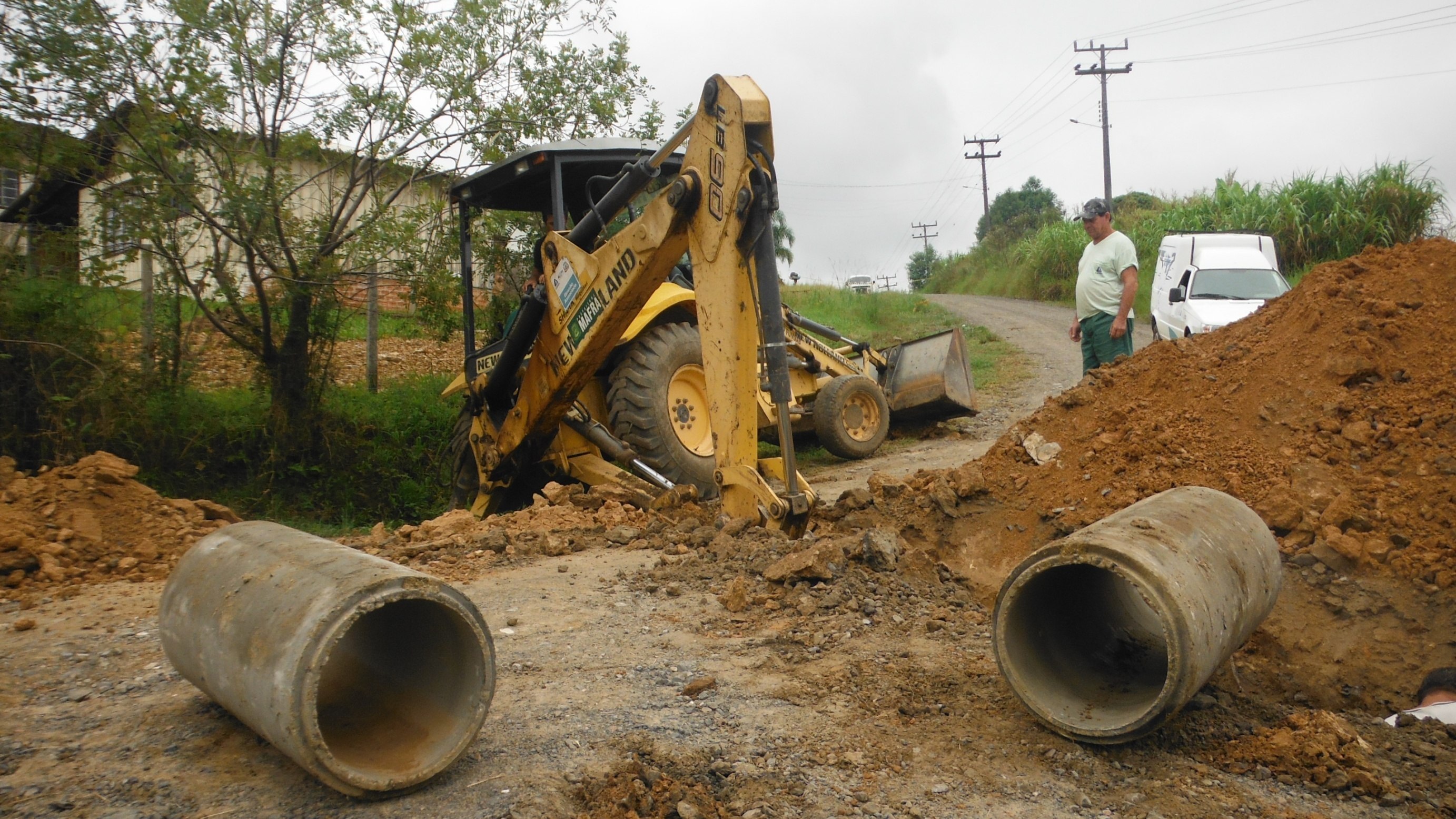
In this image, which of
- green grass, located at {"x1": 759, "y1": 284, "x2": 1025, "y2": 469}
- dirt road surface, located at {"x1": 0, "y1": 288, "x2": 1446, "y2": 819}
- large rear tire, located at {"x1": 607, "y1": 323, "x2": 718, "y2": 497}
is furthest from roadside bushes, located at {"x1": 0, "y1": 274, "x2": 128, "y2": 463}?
green grass, located at {"x1": 759, "y1": 284, "x2": 1025, "y2": 469}

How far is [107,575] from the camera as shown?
19.3ft

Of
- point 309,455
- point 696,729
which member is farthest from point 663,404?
point 309,455

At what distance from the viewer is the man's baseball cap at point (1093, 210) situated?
754cm

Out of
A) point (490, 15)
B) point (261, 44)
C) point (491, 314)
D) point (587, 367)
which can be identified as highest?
point (490, 15)

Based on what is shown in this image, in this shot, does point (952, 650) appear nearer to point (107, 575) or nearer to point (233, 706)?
point (233, 706)

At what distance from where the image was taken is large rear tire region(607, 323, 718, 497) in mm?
7285

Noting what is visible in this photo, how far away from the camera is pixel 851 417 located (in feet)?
33.2

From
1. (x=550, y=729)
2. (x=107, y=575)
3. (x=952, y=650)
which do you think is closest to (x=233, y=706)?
(x=550, y=729)

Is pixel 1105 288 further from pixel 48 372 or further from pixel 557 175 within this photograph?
pixel 48 372

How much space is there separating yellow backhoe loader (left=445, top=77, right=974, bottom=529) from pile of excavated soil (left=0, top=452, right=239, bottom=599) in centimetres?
221

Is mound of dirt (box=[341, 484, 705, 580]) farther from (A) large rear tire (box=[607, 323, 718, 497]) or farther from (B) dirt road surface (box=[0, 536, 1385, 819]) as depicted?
(B) dirt road surface (box=[0, 536, 1385, 819])

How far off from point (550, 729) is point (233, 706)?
95 centimetres

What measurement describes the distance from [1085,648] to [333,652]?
2618mm

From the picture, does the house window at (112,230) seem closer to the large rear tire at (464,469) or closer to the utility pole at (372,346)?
the utility pole at (372,346)
